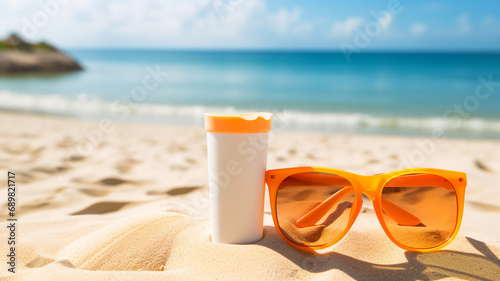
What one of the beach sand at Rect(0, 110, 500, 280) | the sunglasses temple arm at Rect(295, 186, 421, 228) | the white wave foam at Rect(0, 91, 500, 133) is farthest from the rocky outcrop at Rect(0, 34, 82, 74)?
the sunglasses temple arm at Rect(295, 186, 421, 228)

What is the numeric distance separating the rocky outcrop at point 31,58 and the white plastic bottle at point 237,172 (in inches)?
753

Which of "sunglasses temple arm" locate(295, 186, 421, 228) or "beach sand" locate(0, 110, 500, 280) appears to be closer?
"beach sand" locate(0, 110, 500, 280)

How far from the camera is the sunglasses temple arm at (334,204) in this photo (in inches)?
63.1

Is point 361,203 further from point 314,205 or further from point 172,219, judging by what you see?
point 172,219

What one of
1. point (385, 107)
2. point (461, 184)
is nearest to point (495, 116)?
point (385, 107)

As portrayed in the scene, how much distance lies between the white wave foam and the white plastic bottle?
5.68 metres

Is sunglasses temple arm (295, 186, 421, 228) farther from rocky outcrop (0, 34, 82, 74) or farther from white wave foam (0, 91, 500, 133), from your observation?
rocky outcrop (0, 34, 82, 74)

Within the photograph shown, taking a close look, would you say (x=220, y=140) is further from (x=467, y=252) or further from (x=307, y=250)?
(x=467, y=252)

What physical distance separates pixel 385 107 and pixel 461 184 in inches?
310

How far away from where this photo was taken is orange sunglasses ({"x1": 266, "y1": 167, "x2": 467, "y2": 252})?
5.13ft

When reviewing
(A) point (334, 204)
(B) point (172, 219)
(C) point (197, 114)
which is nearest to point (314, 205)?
(A) point (334, 204)

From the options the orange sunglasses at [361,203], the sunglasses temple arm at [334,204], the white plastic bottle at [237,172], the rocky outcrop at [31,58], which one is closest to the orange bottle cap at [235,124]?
the white plastic bottle at [237,172]

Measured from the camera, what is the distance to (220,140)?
142cm

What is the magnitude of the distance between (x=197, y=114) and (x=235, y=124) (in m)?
7.29
